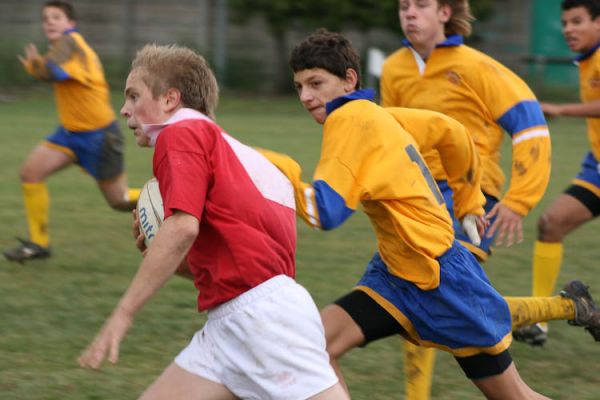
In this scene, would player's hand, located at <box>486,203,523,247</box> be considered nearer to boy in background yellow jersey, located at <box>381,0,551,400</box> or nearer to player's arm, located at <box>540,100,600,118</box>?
boy in background yellow jersey, located at <box>381,0,551,400</box>

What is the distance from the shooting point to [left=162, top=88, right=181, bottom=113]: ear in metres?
3.18

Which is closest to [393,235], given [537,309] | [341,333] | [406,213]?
[406,213]

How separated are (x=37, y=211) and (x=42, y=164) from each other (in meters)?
0.32

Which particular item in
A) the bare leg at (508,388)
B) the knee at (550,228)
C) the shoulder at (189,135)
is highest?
the shoulder at (189,135)

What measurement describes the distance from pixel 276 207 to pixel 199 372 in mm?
518

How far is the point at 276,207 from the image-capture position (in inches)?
125

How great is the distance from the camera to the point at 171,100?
3188 mm

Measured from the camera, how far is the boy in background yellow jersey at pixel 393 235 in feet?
11.4

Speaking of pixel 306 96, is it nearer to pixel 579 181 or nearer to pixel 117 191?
pixel 579 181

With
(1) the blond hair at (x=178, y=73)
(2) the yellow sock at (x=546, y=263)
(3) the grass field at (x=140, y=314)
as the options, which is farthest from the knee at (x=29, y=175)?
(1) the blond hair at (x=178, y=73)

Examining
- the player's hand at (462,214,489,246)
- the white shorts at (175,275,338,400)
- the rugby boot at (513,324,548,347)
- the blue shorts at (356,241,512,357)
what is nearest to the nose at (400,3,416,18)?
the player's hand at (462,214,489,246)

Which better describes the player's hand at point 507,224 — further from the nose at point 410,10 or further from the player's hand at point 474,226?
the nose at point 410,10

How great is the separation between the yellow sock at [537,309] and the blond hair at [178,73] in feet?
6.31

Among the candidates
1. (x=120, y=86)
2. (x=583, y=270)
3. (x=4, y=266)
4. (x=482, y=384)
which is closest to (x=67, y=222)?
(x=4, y=266)
